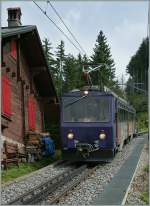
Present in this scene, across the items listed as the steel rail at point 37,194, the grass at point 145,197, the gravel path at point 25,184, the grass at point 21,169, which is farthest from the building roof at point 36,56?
the grass at point 145,197

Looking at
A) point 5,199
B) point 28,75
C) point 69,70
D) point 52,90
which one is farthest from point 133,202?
point 69,70

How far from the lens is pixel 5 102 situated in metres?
18.8

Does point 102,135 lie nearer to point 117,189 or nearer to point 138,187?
point 138,187

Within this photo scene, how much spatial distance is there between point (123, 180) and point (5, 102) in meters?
7.08

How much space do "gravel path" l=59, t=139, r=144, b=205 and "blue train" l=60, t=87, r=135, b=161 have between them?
0.71 m

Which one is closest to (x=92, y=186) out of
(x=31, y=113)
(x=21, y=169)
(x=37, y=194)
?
(x=37, y=194)

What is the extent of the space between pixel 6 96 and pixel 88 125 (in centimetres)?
342

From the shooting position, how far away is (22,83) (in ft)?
72.4

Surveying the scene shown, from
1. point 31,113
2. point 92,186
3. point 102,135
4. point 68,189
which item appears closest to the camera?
point 68,189

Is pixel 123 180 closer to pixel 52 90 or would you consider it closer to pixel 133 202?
pixel 133 202

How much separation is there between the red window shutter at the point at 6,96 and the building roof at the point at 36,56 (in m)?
1.87

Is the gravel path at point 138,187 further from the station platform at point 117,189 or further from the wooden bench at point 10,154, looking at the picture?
the wooden bench at point 10,154

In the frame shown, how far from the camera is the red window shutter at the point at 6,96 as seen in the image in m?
18.5

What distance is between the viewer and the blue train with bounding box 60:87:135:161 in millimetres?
17891
